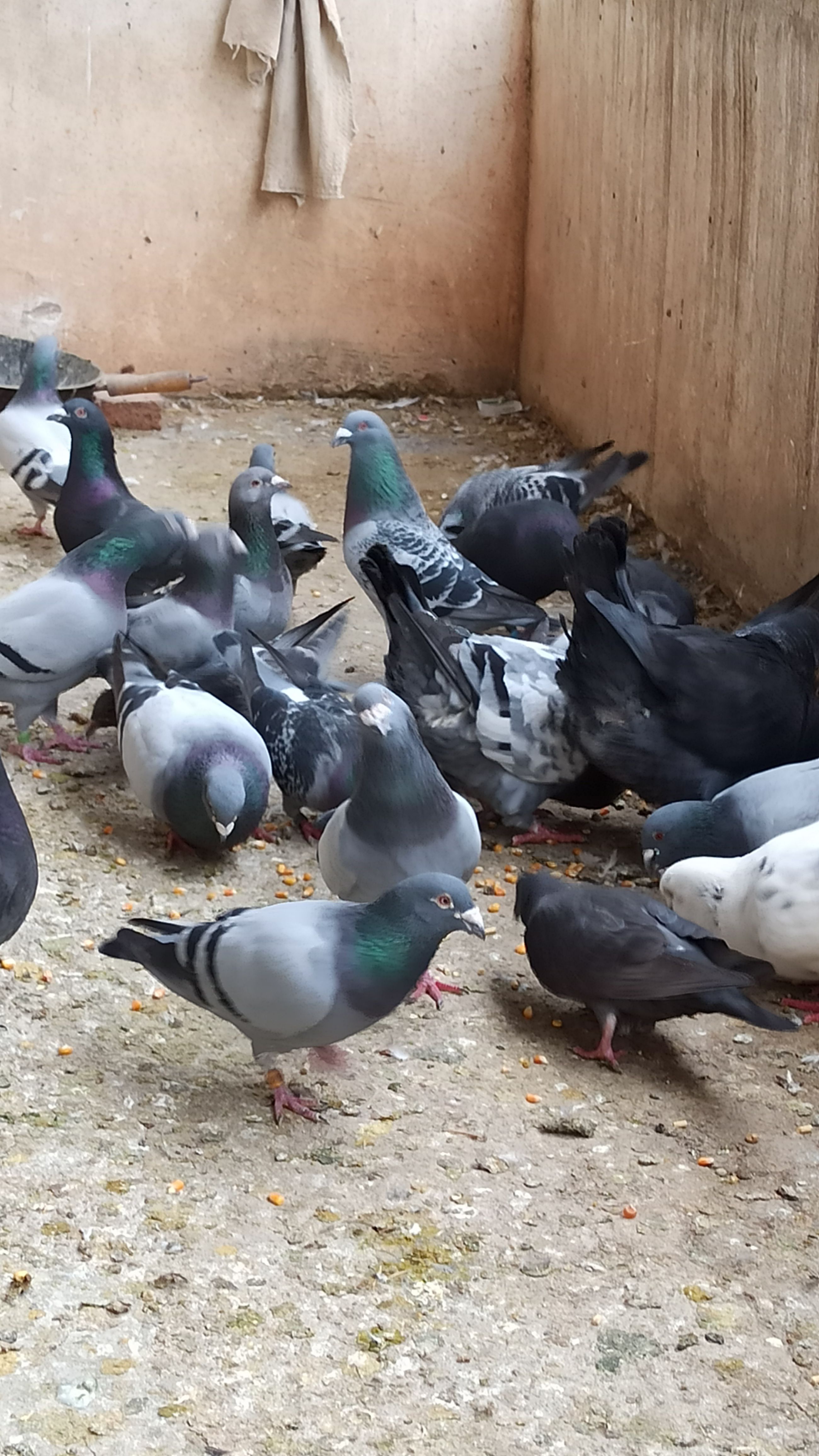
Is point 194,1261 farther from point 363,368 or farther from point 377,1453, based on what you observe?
point 363,368

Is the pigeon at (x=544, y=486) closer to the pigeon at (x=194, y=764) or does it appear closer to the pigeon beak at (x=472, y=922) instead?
the pigeon at (x=194, y=764)

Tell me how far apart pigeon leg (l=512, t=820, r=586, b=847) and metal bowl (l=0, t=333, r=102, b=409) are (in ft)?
12.7

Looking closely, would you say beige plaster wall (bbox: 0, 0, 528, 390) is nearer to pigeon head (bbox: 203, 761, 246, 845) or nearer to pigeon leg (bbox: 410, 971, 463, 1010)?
pigeon head (bbox: 203, 761, 246, 845)

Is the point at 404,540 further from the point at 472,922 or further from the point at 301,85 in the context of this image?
the point at 301,85

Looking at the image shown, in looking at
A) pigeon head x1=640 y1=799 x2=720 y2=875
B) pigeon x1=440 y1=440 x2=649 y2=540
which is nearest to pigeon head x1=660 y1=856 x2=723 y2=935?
pigeon head x1=640 y1=799 x2=720 y2=875

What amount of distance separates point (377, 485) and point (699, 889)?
2.29 meters

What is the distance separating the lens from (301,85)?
7.70 m

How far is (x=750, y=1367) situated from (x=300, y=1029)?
3.22 ft

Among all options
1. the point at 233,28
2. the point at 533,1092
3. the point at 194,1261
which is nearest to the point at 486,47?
the point at 233,28

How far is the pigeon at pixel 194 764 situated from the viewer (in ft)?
12.1

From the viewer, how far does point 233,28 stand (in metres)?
7.48

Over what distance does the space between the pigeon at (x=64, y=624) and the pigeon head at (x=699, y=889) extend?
180cm

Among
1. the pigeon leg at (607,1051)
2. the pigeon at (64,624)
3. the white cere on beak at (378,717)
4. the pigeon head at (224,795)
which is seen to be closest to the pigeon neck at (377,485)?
the pigeon at (64,624)

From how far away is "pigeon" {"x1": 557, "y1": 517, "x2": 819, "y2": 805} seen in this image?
12.9 ft
